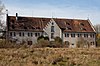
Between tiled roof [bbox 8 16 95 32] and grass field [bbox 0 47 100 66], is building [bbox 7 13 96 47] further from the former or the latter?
grass field [bbox 0 47 100 66]

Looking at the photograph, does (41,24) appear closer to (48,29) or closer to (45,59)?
(48,29)

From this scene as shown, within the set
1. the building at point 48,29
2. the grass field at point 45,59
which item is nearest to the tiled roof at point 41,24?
the building at point 48,29

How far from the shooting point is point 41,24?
74312 millimetres

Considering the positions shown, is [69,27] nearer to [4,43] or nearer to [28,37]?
[28,37]

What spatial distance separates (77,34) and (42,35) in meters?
10.9

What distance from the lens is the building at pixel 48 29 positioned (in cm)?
7156

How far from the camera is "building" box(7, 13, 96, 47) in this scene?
71562mm

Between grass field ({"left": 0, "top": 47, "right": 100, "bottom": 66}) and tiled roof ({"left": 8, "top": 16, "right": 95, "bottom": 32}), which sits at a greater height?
tiled roof ({"left": 8, "top": 16, "right": 95, "bottom": 32})

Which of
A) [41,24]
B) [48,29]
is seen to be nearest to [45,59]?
[48,29]

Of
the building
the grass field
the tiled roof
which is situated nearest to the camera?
the grass field

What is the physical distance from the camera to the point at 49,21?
2960 inches

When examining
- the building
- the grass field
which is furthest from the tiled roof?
the grass field

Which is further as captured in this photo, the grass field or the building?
the building

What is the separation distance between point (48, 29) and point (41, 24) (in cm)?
246
